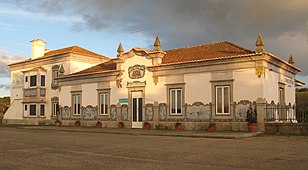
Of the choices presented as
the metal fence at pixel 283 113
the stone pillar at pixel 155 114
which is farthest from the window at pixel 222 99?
the stone pillar at pixel 155 114

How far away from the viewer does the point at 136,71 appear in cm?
2592

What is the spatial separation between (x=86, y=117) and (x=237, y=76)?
14291 millimetres

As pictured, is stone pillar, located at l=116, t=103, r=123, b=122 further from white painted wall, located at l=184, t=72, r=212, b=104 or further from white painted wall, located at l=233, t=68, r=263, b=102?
white painted wall, located at l=233, t=68, r=263, b=102

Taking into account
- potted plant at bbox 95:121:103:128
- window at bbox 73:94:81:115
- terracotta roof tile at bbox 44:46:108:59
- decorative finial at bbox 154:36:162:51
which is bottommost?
potted plant at bbox 95:121:103:128

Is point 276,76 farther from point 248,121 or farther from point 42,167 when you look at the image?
point 42,167

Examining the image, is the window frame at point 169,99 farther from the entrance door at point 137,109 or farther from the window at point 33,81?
the window at point 33,81

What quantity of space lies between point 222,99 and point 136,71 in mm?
7523

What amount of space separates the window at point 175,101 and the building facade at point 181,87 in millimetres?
71

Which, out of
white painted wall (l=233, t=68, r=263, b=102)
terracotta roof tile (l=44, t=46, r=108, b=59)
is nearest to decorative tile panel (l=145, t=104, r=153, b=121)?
white painted wall (l=233, t=68, r=263, b=102)

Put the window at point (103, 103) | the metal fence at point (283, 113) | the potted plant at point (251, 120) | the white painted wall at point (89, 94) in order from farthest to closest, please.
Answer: the white painted wall at point (89, 94), the window at point (103, 103), the potted plant at point (251, 120), the metal fence at point (283, 113)

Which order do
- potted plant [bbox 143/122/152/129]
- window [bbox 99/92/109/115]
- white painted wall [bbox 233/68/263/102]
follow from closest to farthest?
white painted wall [bbox 233/68/263/102]
potted plant [bbox 143/122/152/129]
window [bbox 99/92/109/115]

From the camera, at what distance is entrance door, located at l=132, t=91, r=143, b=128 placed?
1011 inches

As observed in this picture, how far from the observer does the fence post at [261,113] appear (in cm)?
1978

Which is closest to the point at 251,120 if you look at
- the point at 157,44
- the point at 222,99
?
the point at 222,99
